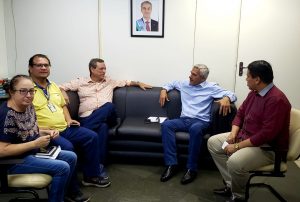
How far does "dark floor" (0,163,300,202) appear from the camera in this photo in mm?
2629

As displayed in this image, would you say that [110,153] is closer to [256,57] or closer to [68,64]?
[68,64]

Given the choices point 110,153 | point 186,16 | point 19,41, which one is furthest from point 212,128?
point 19,41

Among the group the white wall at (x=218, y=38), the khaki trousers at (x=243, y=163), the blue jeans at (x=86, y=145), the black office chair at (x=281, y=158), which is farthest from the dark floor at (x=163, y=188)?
the white wall at (x=218, y=38)

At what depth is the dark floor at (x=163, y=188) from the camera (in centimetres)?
263

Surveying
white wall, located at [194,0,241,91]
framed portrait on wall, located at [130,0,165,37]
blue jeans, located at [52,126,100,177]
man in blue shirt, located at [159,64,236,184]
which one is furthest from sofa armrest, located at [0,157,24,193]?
white wall, located at [194,0,241,91]

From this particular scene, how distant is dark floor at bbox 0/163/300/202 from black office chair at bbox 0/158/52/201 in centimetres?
75

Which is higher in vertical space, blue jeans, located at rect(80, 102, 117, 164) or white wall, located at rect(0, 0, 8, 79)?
white wall, located at rect(0, 0, 8, 79)

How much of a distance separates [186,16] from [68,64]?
1725mm

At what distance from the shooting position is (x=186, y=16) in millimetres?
3758

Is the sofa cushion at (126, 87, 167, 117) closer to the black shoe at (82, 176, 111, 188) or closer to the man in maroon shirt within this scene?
the black shoe at (82, 176, 111, 188)

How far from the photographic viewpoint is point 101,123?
313 cm

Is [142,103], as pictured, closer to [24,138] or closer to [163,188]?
[163,188]

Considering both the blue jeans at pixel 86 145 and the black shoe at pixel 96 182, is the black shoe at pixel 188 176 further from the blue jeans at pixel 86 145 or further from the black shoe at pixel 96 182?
the blue jeans at pixel 86 145

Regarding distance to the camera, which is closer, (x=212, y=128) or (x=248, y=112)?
(x=248, y=112)
